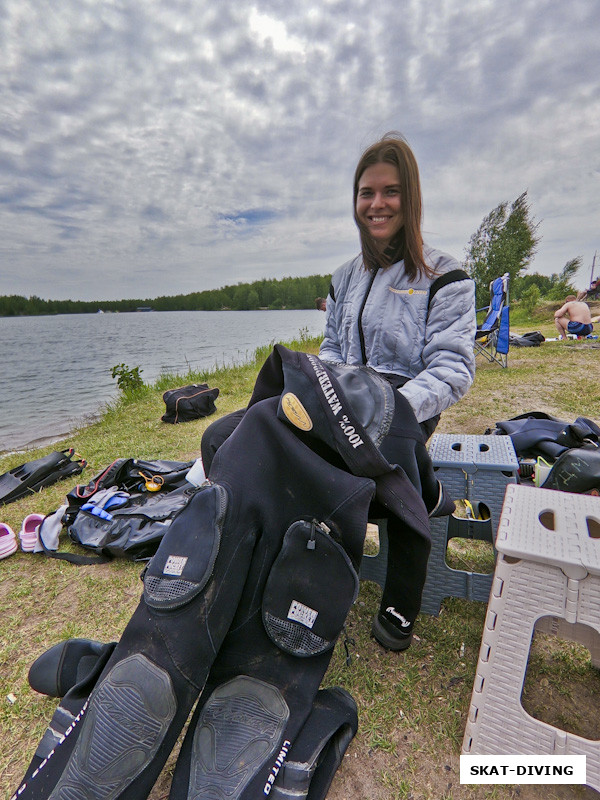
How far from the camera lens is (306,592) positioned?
1112mm

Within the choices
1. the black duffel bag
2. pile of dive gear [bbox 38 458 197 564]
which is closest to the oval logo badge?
pile of dive gear [bbox 38 458 197 564]

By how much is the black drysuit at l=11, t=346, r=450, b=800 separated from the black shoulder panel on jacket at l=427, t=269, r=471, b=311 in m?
0.73

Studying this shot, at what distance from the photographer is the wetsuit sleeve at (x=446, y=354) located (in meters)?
1.58

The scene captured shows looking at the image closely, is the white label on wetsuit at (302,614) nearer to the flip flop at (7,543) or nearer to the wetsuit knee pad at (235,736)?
the wetsuit knee pad at (235,736)

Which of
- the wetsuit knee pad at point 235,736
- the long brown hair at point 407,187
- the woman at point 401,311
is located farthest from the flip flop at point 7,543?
the long brown hair at point 407,187

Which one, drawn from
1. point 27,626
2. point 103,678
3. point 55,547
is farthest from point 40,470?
point 103,678

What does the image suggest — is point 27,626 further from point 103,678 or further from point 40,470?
point 40,470

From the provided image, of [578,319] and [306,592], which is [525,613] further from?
[578,319]

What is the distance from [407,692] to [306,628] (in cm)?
58

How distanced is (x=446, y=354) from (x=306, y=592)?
1127mm

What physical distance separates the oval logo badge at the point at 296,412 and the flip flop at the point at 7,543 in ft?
7.21

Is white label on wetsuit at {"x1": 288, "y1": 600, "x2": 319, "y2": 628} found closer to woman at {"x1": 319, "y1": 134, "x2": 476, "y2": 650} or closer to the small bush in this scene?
woman at {"x1": 319, "y1": 134, "x2": 476, "y2": 650}

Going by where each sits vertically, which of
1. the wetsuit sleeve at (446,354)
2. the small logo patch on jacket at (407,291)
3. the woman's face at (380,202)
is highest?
the woman's face at (380,202)

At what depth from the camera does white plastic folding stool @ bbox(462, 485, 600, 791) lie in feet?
3.23
